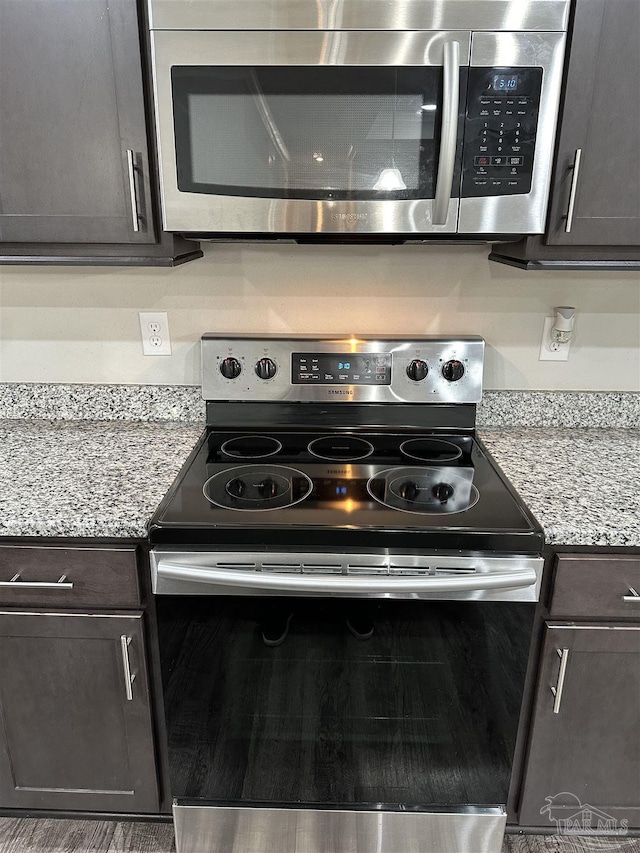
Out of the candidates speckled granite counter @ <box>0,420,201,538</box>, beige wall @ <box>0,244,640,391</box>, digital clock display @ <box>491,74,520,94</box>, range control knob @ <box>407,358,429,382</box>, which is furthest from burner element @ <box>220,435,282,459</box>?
digital clock display @ <box>491,74,520,94</box>

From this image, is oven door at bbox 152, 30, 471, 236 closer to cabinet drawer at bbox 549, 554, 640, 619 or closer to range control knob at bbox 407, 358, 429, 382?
range control knob at bbox 407, 358, 429, 382

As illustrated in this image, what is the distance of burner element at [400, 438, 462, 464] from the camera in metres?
1.53

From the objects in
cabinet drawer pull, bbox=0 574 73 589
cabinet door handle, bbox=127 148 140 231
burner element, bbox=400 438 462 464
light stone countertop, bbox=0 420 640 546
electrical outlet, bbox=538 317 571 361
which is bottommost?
cabinet drawer pull, bbox=0 574 73 589

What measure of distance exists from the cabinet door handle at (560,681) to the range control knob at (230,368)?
3.36ft

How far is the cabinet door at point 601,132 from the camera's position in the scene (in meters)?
1.17

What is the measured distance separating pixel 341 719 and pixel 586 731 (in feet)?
1.75

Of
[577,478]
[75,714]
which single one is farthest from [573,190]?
[75,714]

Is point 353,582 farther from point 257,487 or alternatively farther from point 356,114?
point 356,114

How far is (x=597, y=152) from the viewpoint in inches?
49.1

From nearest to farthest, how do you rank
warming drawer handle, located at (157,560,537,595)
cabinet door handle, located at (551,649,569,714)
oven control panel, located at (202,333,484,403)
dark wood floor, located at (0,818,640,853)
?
warming drawer handle, located at (157,560,537,595) → cabinet door handle, located at (551,649,569,714) → dark wood floor, located at (0,818,640,853) → oven control panel, located at (202,333,484,403)

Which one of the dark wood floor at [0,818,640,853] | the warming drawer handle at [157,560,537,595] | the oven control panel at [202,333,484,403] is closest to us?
the warming drawer handle at [157,560,537,595]

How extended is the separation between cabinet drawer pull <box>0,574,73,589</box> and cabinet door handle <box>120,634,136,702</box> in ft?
0.52

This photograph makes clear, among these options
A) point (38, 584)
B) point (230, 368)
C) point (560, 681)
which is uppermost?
point (230, 368)

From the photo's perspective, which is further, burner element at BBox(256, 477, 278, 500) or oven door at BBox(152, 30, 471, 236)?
burner element at BBox(256, 477, 278, 500)
